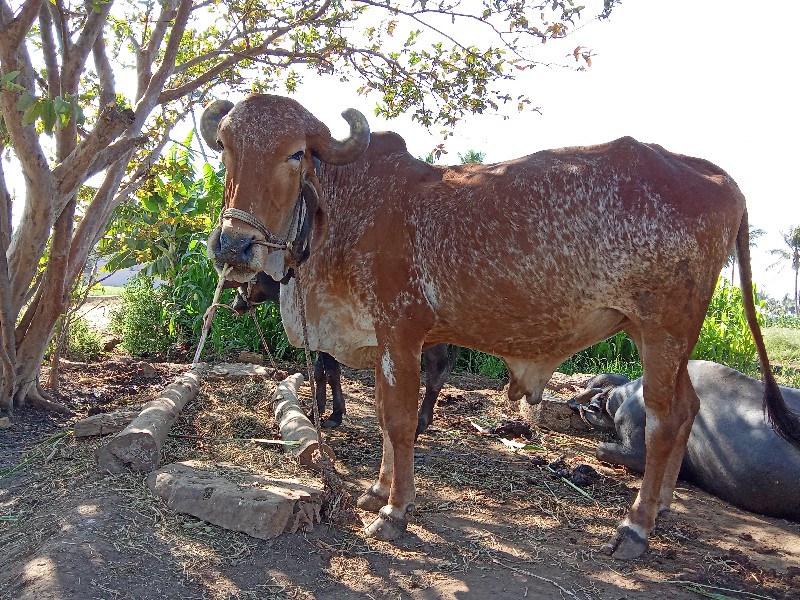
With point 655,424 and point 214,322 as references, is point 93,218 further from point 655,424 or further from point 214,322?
point 655,424

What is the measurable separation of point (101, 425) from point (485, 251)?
301 cm

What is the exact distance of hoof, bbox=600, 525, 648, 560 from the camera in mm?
3680

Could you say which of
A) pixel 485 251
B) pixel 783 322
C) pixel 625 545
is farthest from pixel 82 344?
pixel 783 322

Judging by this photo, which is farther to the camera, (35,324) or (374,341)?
(35,324)

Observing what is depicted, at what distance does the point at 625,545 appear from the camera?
3705mm

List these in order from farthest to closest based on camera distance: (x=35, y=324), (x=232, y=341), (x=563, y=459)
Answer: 1. (x=232, y=341)
2. (x=35, y=324)
3. (x=563, y=459)

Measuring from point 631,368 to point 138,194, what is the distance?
264 inches

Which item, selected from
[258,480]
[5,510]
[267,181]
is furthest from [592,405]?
[5,510]

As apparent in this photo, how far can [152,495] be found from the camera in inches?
152

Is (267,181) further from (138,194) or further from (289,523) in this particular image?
(138,194)

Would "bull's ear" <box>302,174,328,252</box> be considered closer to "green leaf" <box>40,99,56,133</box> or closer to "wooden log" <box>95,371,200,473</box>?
"green leaf" <box>40,99,56,133</box>

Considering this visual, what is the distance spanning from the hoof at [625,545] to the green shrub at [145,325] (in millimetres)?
7641

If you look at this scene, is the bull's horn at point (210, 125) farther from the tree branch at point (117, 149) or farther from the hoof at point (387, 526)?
the hoof at point (387, 526)

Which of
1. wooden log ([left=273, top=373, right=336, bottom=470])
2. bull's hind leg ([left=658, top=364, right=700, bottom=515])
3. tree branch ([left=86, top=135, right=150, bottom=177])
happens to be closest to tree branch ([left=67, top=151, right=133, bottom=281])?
tree branch ([left=86, top=135, right=150, bottom=177])
